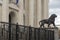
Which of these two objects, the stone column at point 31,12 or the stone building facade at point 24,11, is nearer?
the stone building facade at point 24,11

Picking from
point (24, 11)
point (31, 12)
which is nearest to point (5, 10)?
point (24, 11)

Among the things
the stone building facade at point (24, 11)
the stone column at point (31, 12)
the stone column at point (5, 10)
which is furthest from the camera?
the stone column at point (31, 12)

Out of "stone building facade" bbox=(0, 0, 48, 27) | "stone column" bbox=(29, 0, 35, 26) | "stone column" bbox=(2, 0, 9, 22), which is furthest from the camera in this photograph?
"stone column" bbox=(29, 0, 35, 26)

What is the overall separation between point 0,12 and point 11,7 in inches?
140

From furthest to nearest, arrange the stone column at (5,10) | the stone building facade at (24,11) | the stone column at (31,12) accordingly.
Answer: the stone column at (31,12), the stone building facade at (24,11), the stone column at (5,10)

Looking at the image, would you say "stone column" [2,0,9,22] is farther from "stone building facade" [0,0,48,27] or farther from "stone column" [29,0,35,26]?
"stone column" [29,0,35,26]

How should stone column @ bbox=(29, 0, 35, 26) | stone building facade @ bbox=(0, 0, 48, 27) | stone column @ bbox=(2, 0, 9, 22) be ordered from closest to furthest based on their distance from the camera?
stone column @ bbox=(2, 0, 9, 22)
stone building facade @ bbox=(0, 0, 48, 27)
stone column @ bbox=(29, 0, 35, 26)

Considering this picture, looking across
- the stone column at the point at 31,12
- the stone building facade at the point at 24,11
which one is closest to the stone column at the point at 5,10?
the stone building facade at the point at 24,11

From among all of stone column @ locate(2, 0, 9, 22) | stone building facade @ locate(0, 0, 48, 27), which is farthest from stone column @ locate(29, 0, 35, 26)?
stone column @ locate(2, 0, 9, 22)

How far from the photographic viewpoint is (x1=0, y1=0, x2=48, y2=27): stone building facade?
28531mm

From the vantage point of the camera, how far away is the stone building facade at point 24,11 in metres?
28.5

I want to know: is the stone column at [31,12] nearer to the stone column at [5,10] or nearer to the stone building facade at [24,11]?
the stone building facade at [24,11]

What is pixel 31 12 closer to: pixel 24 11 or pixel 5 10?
pixel 24 11

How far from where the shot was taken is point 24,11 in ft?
123
